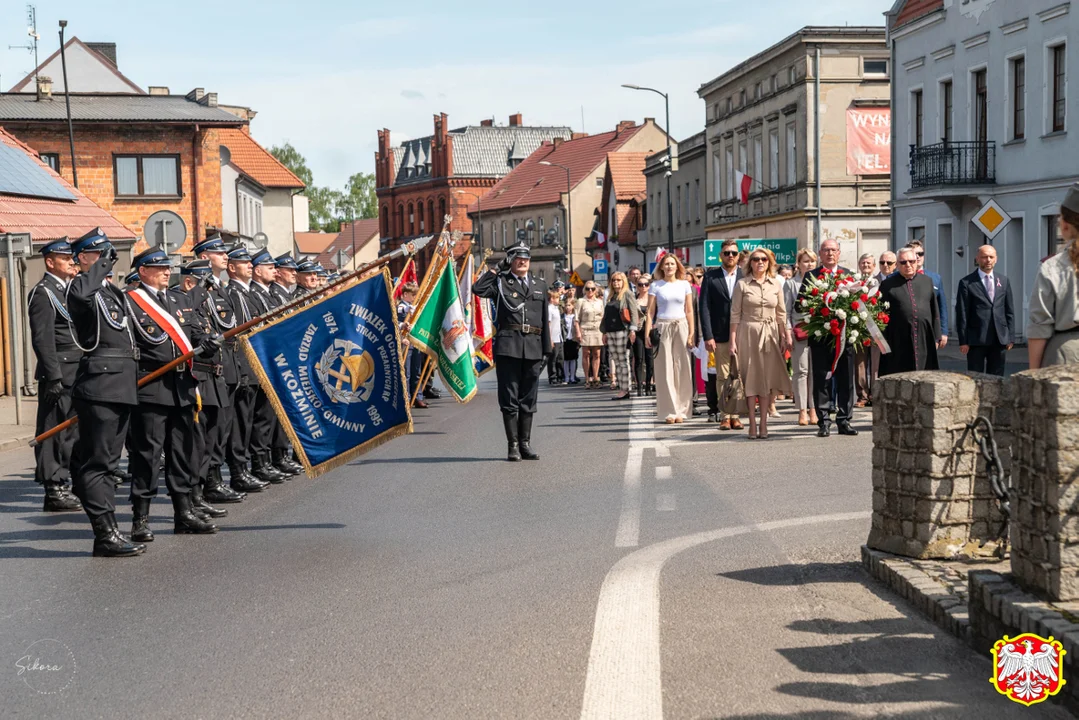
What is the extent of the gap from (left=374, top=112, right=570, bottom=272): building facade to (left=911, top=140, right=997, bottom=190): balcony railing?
3732 inches

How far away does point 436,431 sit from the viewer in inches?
714

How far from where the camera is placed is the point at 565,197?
10725 centimetres

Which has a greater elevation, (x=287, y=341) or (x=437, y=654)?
(x=287, y=341)

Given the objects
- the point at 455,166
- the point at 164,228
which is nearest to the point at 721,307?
the point at 164,228

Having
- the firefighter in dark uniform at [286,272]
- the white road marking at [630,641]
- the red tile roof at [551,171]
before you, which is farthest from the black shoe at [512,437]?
the red tile roof at [551,171]

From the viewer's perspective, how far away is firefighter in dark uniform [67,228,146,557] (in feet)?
30.5

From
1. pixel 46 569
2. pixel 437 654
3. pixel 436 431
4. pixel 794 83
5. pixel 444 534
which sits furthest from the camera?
pixel 794 83

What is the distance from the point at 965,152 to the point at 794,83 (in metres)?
16.7

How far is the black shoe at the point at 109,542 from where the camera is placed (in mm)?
9227

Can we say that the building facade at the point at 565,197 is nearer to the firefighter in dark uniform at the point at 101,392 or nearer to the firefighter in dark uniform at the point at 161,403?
the firefighter in dark uniform at the point at 161,403

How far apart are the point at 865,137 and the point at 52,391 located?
43394mm

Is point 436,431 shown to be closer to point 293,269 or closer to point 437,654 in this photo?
point 293,269

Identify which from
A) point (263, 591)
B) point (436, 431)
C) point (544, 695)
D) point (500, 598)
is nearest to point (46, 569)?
point (263, 591)

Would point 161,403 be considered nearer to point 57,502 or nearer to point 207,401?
point 207,401
